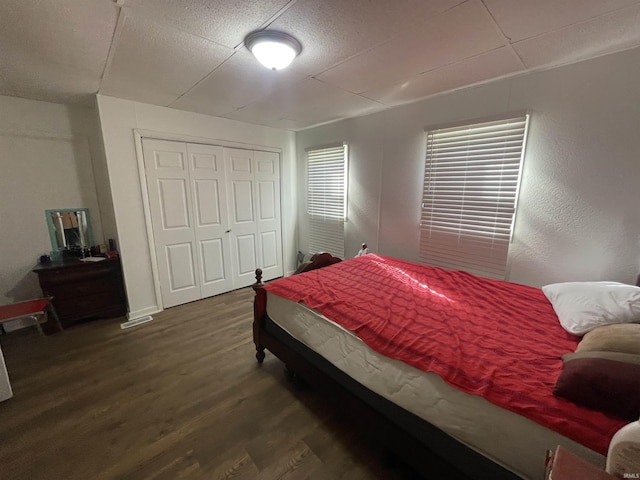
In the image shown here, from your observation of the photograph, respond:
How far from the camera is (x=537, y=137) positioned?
6.81ft

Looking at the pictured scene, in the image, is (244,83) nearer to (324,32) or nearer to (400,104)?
(324,32)

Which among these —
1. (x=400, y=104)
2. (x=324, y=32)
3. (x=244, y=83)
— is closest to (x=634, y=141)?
(x=400, y=104)

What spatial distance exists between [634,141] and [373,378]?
236 centimetres

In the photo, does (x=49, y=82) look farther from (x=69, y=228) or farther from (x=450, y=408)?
(x=450, y=408)

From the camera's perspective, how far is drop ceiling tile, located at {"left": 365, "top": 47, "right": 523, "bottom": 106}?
6.05 ft

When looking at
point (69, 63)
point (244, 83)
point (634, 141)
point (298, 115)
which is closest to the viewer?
Answer: point (634, 141)

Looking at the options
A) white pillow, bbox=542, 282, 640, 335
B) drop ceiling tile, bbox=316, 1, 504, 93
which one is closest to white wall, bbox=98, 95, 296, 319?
drop ceiling tile, bbox=316, 1, 504, 93

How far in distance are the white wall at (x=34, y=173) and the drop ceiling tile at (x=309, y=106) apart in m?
1.72

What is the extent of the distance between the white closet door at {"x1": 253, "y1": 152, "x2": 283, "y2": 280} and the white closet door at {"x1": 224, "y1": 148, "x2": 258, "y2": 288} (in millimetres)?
90

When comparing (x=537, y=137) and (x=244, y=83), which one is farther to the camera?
(x=244, y=83)

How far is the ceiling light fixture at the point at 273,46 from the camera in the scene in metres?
1.52

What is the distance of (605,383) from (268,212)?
380 cm

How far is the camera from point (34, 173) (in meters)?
2.73

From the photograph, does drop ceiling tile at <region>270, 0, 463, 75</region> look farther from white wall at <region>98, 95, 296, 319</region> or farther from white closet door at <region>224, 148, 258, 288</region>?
white closet door at <region>224, 148, 258, 288</region>
